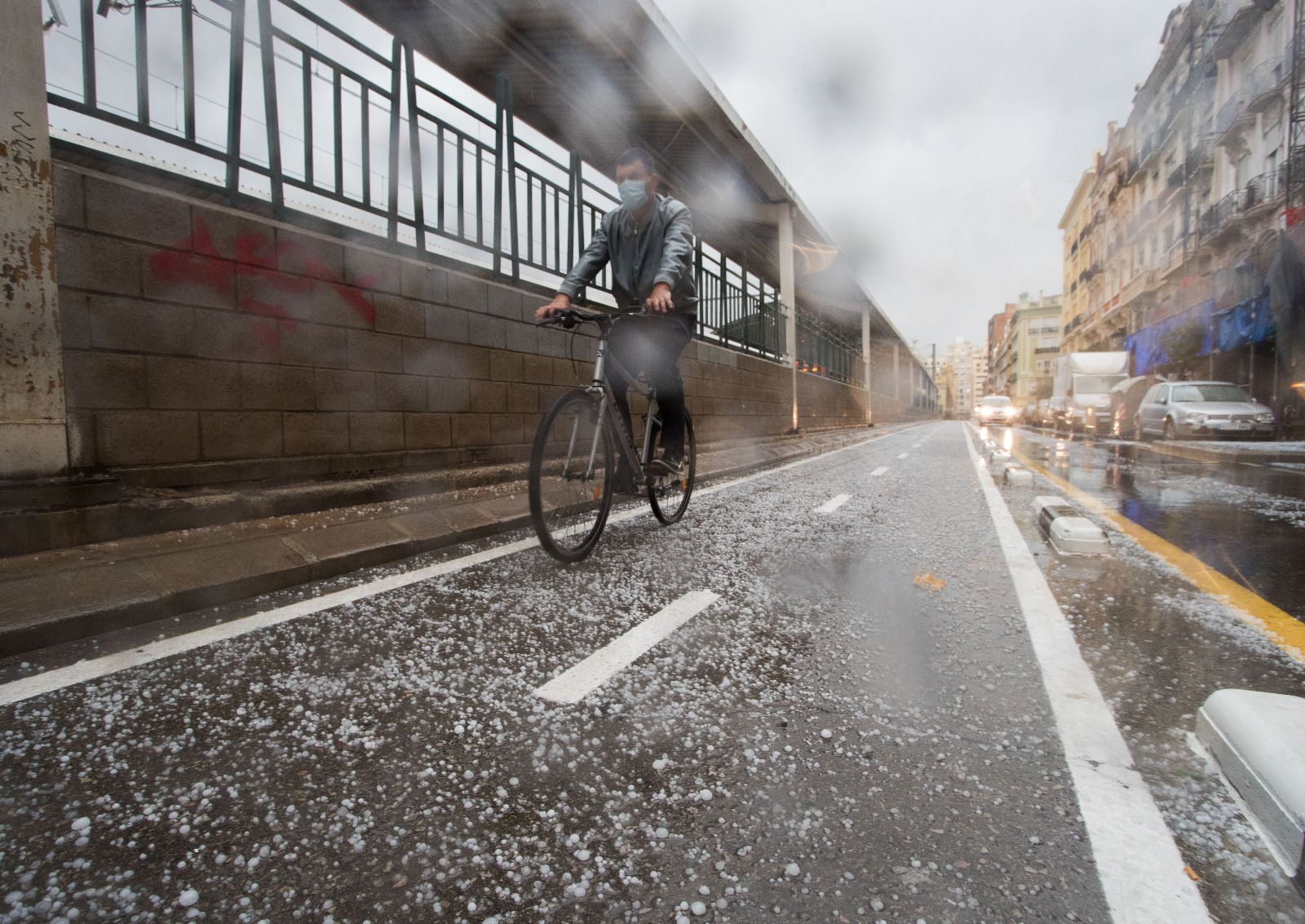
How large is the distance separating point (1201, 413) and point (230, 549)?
19.4 meters

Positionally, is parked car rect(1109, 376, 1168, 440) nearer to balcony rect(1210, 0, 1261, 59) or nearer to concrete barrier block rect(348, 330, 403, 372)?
balcony rect(1210, 0, 1261, 59)

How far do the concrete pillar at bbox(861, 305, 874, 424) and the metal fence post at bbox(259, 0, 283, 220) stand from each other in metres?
29.9

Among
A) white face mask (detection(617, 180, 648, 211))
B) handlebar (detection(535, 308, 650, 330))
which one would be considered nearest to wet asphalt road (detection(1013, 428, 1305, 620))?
handlebar (detection(535, 308, 650, 330))

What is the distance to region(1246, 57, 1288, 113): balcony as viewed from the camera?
776 inches

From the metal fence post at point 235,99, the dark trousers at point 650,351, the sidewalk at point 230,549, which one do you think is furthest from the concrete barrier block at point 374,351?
the dark trousers at point 650,351

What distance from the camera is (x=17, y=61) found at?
284 centimetres

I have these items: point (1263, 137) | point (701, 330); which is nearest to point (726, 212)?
point (701, 330)

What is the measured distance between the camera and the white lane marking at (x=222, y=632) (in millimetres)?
1860

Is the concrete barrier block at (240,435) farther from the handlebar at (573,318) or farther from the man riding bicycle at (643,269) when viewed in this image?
the man riding bicycle at (643,269)

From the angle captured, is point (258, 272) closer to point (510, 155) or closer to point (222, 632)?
point (222, 632)

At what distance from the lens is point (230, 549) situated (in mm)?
3031

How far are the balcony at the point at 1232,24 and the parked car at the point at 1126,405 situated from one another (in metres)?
11.6

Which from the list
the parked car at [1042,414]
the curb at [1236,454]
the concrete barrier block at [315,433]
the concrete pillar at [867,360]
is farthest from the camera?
the concrete pillar at [867,360]

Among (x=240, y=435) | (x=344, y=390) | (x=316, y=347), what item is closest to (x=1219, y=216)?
(x=344, y=390)
